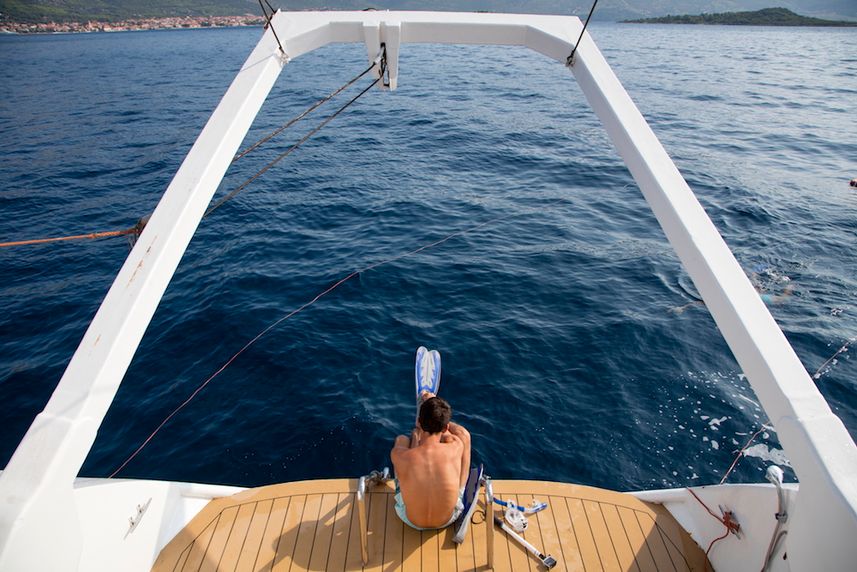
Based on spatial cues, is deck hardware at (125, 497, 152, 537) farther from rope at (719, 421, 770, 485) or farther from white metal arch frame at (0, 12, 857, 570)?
rope at (719, 421, 770, 485)

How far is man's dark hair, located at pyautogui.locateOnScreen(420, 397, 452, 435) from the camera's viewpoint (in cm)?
506

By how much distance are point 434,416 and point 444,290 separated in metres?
7.62

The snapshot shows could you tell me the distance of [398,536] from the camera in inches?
219

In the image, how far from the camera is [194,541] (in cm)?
561

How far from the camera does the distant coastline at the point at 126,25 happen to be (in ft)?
357

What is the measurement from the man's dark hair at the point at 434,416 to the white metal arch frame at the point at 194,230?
256cm

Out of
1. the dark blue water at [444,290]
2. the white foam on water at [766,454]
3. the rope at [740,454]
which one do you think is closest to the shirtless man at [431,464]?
the dark blue water at [444,290]

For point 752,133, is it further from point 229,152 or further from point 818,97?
point 229,152

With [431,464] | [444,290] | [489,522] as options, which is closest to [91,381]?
[431,464]

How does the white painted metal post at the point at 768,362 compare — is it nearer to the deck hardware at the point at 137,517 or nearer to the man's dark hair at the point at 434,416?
the man's dark hair at the point at 434,416

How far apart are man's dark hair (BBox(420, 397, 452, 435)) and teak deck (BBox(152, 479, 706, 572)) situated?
4.52ft

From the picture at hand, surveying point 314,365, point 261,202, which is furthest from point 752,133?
point 314,365

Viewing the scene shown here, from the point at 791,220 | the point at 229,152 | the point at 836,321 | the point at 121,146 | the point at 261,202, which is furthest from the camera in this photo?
the point at 121,146

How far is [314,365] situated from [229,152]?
6.20m
